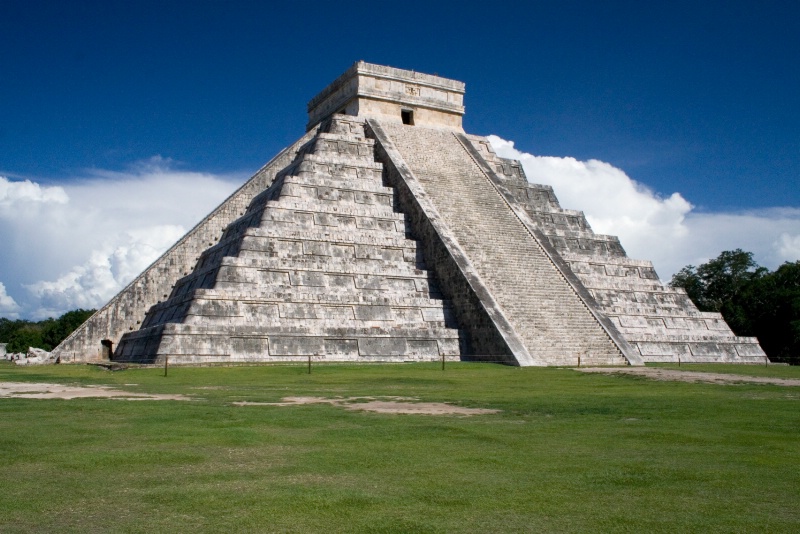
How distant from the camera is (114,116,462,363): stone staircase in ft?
70.6

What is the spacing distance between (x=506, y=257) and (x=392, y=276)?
3.97 metres

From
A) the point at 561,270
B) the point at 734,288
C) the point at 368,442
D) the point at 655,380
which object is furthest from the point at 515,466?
the point at 734,288

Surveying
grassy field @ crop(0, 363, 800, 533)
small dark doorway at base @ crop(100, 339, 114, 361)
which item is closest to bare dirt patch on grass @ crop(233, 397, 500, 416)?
grassy field @ crop(0, 363, 800, 533)

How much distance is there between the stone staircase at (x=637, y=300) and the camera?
26688 mm

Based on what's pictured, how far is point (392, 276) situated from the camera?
2475 cm

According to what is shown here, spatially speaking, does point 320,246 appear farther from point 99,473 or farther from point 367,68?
point 99,473

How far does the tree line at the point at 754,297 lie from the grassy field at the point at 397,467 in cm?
2524

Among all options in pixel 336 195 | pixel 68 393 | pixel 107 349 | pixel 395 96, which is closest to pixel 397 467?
pixel 68 393

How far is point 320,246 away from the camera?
24547 millimetres

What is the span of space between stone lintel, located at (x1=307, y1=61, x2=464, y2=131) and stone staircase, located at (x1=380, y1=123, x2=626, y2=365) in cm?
116

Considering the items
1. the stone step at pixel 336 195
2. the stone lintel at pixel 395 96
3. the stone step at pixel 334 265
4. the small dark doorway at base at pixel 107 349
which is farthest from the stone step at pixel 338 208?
the small dark doorway at base at pixel 107 349

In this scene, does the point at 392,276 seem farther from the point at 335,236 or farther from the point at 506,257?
the point at 506,257

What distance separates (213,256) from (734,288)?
30.9m

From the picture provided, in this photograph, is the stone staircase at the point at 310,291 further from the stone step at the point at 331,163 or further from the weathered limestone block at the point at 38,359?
the weathered limestone block at the point at 38,359
